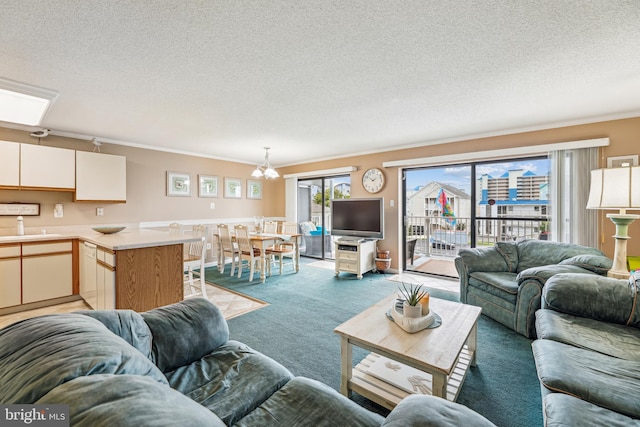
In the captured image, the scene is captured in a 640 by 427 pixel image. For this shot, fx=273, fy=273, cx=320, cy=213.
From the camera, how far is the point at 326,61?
2094mm

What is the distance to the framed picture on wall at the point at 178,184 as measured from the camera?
504cm

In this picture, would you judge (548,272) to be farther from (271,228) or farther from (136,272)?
(271,228)

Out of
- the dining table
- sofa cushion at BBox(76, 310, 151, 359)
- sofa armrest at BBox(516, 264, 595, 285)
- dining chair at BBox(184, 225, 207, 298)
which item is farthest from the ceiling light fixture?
sofa armrest at BBox(516, 264, 595, 285)

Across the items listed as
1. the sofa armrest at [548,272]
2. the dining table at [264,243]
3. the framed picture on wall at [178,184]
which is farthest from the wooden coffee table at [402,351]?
the framed picture on wall at [178,184]

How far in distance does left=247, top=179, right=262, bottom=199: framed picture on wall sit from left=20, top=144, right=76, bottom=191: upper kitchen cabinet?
124 inches

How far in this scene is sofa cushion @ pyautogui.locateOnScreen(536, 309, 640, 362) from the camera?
59.4 inches

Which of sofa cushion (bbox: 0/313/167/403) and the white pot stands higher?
sofa cushion (bbox: 0/313/167/403)

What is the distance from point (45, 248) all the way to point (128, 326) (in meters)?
3.15

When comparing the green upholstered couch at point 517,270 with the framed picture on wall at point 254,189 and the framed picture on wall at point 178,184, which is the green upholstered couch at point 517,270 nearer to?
the framed picture on wall at point 254,189

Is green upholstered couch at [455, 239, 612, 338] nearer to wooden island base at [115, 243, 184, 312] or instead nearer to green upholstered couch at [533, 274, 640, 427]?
green upholstered couch at [533, 274, 640, 427]

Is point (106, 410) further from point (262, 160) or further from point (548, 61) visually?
point (262, 160)

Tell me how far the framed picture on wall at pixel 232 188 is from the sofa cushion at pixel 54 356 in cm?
510

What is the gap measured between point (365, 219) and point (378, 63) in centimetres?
305

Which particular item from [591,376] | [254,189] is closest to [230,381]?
[591,376]
